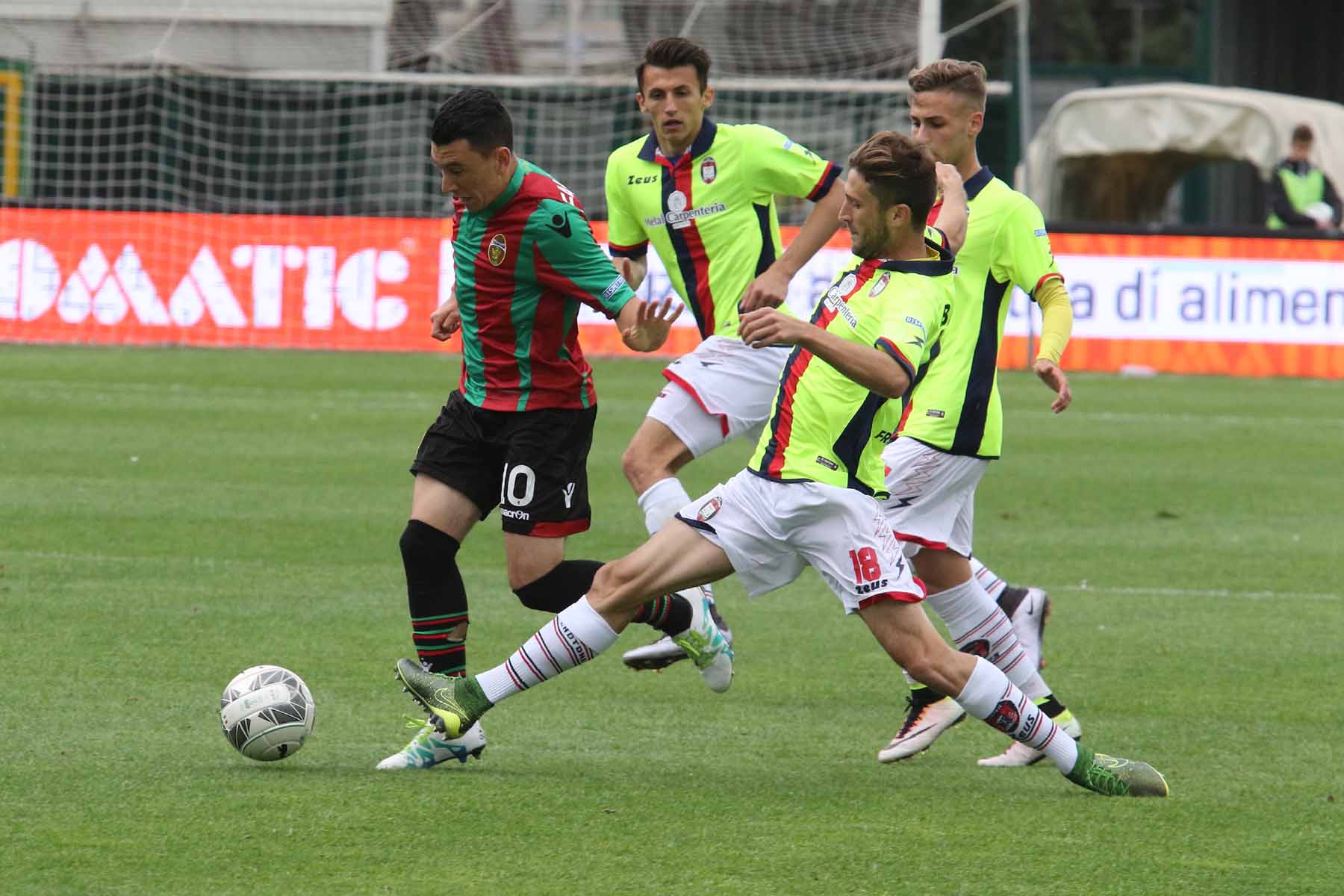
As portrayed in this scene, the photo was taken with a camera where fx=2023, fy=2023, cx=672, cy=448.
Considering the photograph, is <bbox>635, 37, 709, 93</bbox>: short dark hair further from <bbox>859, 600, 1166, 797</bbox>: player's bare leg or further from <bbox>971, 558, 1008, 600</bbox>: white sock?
<bbox>859, 600, 1166, 797</bbox>: player's bare leg

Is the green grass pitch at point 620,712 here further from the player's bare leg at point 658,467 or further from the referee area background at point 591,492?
the player's bare leg at point 658,467

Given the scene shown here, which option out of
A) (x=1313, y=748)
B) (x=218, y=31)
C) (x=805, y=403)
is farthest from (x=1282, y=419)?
(x=218, y=31)

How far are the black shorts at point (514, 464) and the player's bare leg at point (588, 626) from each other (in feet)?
1.56

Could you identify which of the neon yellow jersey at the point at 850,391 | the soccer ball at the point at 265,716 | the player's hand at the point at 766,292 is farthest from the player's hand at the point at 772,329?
the soccer ball at the point at 265,716

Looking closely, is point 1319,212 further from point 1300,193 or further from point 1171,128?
point 1171,128

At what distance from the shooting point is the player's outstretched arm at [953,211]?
5527 mm

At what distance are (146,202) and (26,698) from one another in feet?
52.8

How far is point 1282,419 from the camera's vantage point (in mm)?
15570

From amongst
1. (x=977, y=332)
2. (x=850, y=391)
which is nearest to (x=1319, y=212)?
(x=977, y=332)

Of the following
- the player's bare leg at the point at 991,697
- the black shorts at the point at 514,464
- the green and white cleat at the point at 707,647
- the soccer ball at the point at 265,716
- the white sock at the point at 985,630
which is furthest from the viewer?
the green and white cleat at the point at 707,647

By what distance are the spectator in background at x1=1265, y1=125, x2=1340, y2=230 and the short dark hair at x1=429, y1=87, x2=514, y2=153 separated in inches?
635

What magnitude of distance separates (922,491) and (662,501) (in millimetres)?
1330

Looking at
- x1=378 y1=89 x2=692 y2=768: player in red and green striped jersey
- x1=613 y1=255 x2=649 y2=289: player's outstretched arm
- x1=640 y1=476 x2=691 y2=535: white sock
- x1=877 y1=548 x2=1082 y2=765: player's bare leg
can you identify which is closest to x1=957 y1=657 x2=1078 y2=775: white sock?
x1=877 y1=548 x2=1082 y2=765: player's bare leg

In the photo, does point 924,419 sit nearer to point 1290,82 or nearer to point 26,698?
point 26,698
